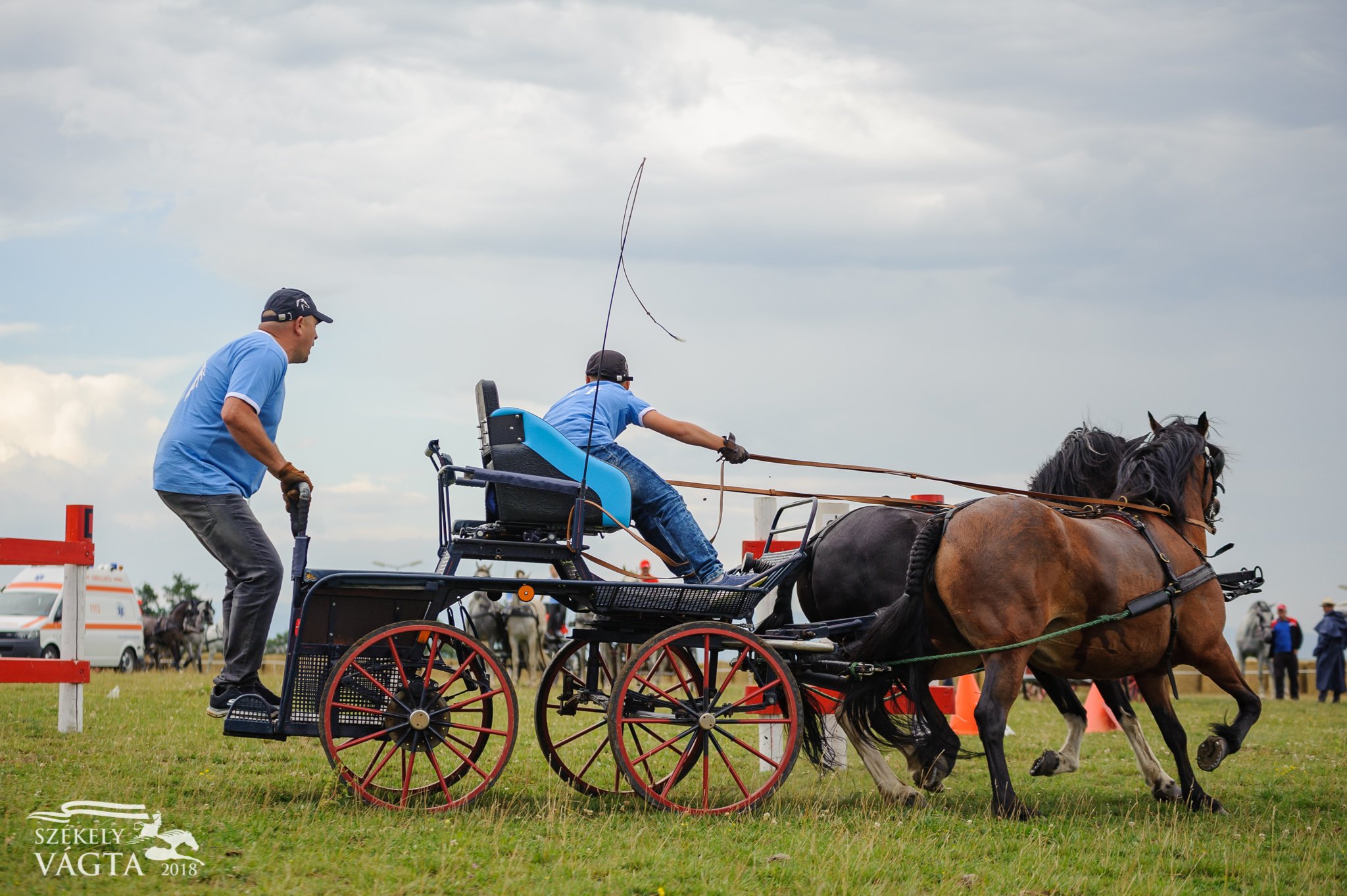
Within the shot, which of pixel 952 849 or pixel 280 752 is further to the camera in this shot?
pixel 280 752

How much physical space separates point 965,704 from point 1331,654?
13607 millimetres

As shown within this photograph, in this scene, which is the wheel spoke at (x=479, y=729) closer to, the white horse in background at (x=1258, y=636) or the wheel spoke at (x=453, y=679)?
the wheel spoke at (x=453, y=679)

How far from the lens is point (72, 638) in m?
9.12

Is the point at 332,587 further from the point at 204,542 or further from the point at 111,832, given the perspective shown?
the point at 111,832

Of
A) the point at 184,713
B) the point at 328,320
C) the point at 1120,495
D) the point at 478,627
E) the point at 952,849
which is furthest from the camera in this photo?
the point at 478,627

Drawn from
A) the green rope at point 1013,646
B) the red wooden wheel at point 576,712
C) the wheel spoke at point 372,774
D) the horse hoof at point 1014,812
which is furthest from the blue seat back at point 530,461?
the horse hoof at point 1014,812

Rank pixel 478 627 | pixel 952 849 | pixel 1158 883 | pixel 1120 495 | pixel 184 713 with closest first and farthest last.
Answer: pixel 1158 883
pixel 952 849
pixel 1120 495
pixel 184 713
pixel 478 627

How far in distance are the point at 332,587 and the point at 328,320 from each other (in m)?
1.44


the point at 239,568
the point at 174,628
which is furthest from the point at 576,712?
the point at 174,628

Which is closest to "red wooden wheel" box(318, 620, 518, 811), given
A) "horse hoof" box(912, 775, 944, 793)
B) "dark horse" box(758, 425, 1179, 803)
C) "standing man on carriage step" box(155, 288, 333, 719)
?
"standing man on carriage step" box(155, 288, 333, 719)

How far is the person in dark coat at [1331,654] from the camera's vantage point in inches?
843

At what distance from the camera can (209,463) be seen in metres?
5.78

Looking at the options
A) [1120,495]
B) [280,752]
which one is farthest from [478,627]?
[1120,495]

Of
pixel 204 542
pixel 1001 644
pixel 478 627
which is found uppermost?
pixel 204 542
